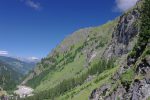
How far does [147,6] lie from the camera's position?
94188 millimetres

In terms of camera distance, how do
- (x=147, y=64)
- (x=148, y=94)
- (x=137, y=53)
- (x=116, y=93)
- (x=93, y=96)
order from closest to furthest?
1. (x=148, y=94)
2. (x=147, y=64)
3. (x=116, y=93)
4. (x=137, y=53)
5. (x=93, y=96)

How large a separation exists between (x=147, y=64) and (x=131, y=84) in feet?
19.9

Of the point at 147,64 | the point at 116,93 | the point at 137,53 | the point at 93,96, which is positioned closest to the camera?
the point at 147,64

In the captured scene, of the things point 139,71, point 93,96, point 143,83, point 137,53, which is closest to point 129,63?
point 137,53

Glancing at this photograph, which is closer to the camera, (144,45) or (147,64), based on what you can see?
(147,64)

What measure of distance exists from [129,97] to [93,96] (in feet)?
209

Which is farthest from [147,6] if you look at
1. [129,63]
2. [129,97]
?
[129,97]

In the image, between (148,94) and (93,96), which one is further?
(93,96)

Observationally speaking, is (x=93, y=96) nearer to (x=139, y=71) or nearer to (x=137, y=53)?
(x=137, y=53)

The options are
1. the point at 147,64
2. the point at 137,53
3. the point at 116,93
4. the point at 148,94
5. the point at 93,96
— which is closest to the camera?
the point at 148,94

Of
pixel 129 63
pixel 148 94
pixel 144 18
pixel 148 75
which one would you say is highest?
pixel 144 18

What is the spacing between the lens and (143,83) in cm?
7275

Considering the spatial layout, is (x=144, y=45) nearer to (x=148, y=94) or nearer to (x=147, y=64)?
(x=147, y=64)

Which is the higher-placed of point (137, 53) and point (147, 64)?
point (137, 53)
